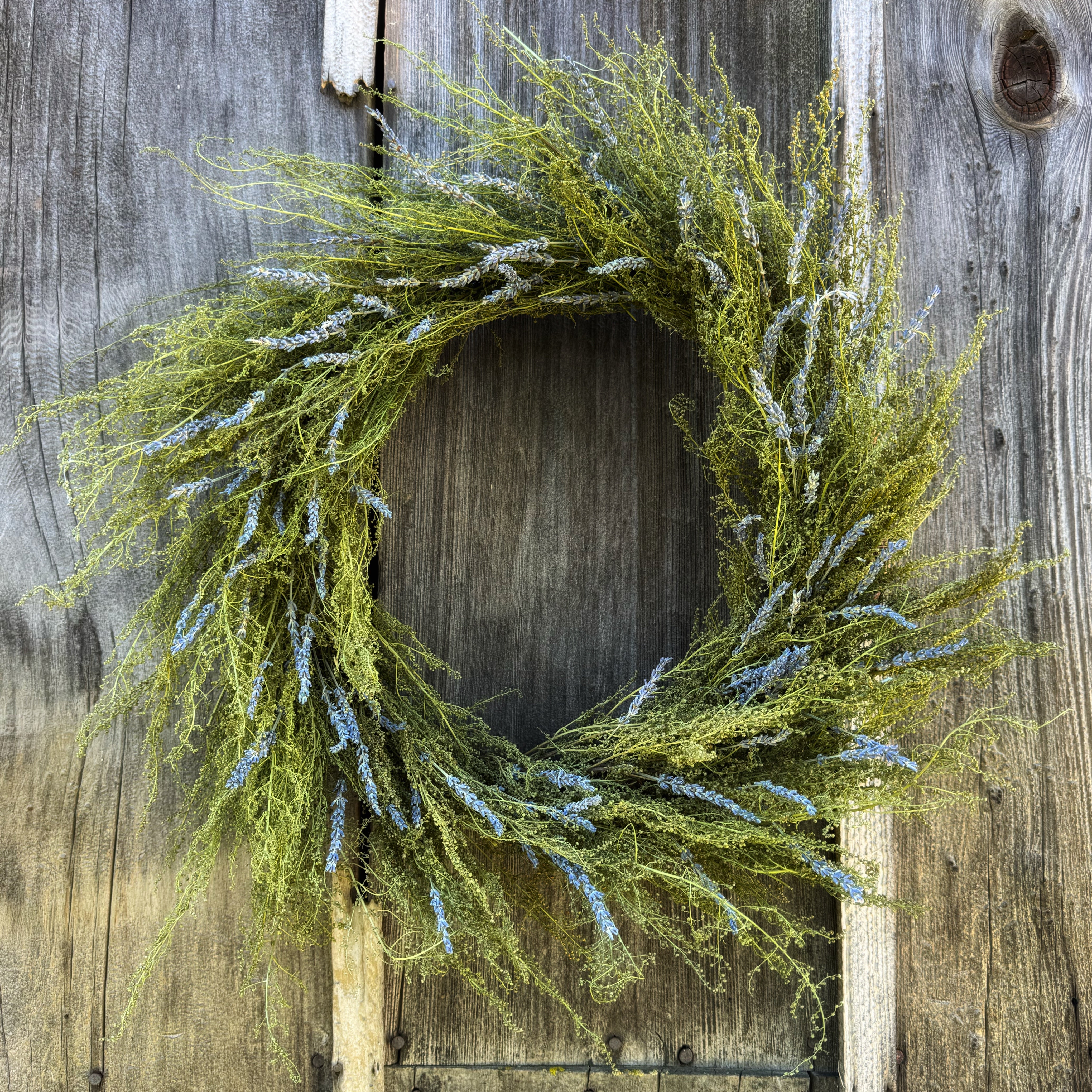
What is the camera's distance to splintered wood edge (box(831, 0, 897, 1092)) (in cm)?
173

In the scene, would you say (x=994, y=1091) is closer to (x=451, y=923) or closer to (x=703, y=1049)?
(x=703, y=1049)

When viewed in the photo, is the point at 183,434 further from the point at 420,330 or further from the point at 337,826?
the point at 337,826

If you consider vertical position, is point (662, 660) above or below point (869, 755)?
above

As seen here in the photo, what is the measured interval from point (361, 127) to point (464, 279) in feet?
2.10

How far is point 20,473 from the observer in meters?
1.85

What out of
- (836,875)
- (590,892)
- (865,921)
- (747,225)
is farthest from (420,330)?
(865,921)

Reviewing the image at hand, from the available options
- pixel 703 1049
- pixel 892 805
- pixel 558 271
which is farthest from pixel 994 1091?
pixel 558 271

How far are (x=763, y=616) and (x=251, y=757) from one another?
91cm

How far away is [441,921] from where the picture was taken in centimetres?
138

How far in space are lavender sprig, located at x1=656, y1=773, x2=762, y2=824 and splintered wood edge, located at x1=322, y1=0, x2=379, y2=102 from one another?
1.59 metres

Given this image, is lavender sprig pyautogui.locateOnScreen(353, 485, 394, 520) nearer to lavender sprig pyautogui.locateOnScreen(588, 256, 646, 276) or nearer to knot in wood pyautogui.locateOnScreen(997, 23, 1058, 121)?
lavender sprig pyautogui.locateOnScreen(588, 256, 646, 276)

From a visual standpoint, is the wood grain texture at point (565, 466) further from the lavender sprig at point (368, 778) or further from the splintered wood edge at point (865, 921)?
the lavender sprig at point (368, 778)

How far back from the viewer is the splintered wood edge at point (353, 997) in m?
1.71

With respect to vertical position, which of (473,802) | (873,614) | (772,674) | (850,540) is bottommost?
(473,802)
